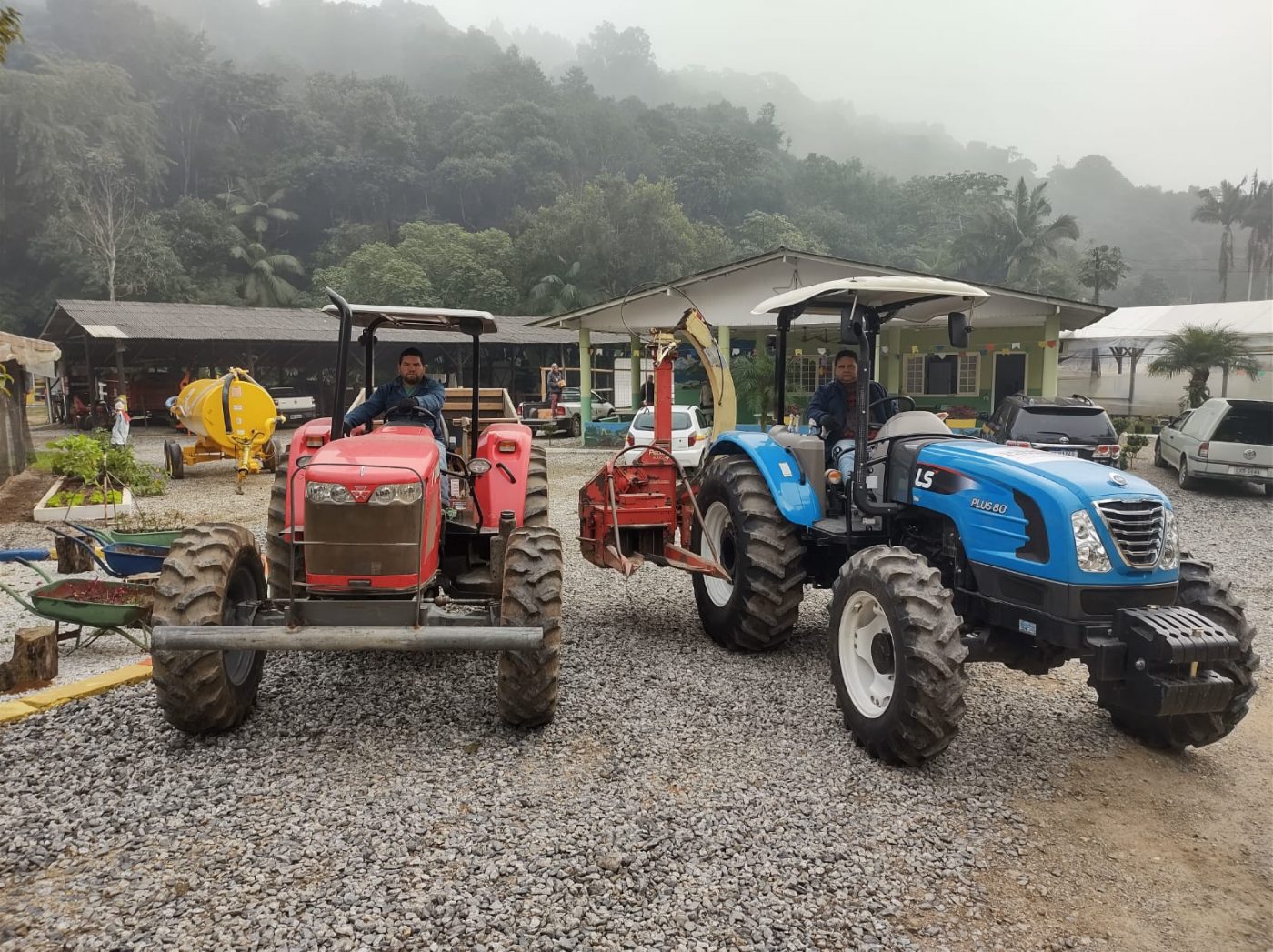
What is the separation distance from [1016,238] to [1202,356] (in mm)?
42458

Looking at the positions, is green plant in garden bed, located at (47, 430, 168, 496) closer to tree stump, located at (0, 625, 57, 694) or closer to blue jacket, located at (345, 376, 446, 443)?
tree stump, located at (0, 625, 57, 694)

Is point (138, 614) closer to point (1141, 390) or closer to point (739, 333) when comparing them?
point (739, 333)

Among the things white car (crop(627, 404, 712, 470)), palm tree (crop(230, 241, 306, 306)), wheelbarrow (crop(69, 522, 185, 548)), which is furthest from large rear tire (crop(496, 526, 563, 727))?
palm tree (crop(230, 241, 306, 306))

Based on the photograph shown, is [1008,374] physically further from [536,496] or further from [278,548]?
[278,548]

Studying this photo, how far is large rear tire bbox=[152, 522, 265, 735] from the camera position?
13.3 ft

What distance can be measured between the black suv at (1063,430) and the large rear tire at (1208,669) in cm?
768

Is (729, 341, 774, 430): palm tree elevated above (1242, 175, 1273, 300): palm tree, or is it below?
below

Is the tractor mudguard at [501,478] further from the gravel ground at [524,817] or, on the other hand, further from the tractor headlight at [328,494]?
the tractor headlight at [328,494]

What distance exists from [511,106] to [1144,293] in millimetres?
55655

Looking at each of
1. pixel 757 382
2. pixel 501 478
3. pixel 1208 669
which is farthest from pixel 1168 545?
pixel 757 382

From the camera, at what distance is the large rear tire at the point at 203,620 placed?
13.3 ft

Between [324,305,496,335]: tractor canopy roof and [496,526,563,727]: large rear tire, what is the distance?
1741mm

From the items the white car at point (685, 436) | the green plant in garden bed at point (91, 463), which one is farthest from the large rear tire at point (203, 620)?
the white car at point (685, 436)

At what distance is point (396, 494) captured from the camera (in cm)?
421
